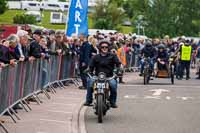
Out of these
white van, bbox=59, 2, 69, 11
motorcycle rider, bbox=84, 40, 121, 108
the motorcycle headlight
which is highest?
white van, bbox=59, 2, 69, 11

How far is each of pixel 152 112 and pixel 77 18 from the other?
10.7m

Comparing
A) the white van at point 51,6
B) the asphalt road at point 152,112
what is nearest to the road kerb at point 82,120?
the asphalt road at point 152,112

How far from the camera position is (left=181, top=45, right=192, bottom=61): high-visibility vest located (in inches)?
1330

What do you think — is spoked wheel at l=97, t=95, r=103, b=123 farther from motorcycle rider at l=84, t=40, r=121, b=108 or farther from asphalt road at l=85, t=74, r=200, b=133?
motorcycle rider at l=84, t=40, r=121, b=108

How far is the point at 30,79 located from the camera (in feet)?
60.1

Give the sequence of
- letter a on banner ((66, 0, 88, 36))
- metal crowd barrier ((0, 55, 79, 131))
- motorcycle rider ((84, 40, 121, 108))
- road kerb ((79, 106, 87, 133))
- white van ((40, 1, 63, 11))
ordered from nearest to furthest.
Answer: road kerb ((79, 106, 87, 133)) → metal crowd barrier ((0, 55, 79, 131)) → motorcycle rider ((84, 40, 121, 108)) → letter a on banner ((66, 0, 88, 36)) → white van ((40, 1, 63, 11))

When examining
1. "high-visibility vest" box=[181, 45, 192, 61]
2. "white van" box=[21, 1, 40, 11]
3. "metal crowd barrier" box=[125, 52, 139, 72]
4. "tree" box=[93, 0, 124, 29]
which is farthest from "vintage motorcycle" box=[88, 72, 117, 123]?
"white van" box=[21, 1, 40, 11]

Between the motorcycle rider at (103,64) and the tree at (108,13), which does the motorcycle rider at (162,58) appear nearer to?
the motorcycle rider at (103,64)

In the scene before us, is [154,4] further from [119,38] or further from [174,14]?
[119,38]

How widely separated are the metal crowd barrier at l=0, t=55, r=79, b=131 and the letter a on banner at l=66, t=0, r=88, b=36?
5.76 ft

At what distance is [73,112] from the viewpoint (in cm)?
1791

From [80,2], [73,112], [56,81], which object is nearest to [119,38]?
[80,2]

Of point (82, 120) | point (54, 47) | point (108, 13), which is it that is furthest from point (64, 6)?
A: point (82, 120)

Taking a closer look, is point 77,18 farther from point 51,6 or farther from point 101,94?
point 51,6
